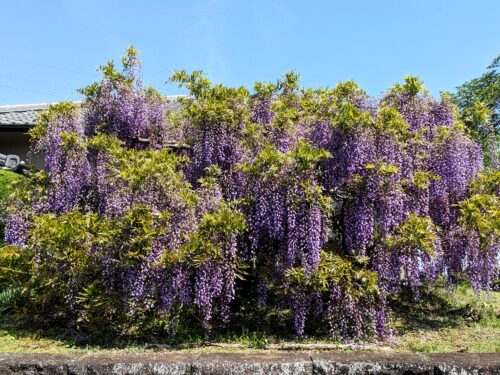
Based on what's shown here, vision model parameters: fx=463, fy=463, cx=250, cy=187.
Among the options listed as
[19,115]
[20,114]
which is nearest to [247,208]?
[19,115]

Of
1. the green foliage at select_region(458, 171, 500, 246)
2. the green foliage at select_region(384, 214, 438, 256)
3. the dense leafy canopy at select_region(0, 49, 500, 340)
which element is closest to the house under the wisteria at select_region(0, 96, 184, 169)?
the dense leafy canopy at select_region(0, 49, 500, 340)

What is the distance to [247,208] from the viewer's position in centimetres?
684

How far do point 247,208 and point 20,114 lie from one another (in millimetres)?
11287

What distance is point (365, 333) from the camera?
6359 millimetres

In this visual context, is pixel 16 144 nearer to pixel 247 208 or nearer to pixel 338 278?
pixel 247 208

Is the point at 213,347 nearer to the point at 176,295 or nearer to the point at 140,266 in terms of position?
the point at 176,295

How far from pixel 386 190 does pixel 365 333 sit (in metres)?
2.04

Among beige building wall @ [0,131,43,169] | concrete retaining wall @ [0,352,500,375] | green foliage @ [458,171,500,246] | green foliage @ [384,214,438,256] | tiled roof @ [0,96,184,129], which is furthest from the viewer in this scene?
beige building wall @ [0,131,43,169]

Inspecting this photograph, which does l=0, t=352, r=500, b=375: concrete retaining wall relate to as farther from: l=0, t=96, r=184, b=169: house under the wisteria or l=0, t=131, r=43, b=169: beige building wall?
l=0, t=131, r=43, b=169: beige building wall

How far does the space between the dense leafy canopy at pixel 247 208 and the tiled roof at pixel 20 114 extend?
4.52 meters

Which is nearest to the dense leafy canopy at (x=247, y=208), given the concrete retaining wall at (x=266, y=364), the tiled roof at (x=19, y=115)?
the concrete retaining wall at (x=266, y=364)

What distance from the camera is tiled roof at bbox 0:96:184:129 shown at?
13058mm

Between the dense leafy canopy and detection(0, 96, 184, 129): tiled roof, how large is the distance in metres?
4.52

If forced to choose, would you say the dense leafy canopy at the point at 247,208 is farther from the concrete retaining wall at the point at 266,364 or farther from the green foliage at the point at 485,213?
the concrete retaining wall at the point at 266,364
